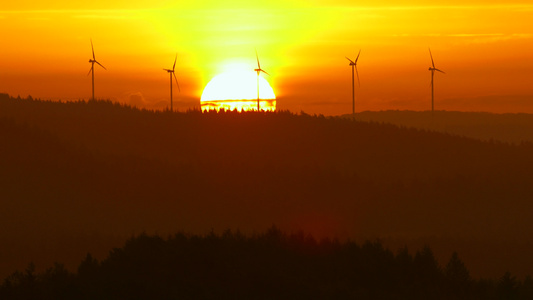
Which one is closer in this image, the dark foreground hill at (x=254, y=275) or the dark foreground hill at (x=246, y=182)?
the dark foreground hill at (x=254, y=275)

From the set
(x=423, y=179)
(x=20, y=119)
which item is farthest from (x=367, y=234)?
(x=20, y=119)

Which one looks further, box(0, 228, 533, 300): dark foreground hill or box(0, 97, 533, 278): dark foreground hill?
box(0, 97, 533, 278): dark foreground hill

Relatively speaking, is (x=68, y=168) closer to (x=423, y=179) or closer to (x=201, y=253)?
(x=423, y=179)

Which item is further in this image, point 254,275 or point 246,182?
point 246,182

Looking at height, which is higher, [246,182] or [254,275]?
[254,275]
